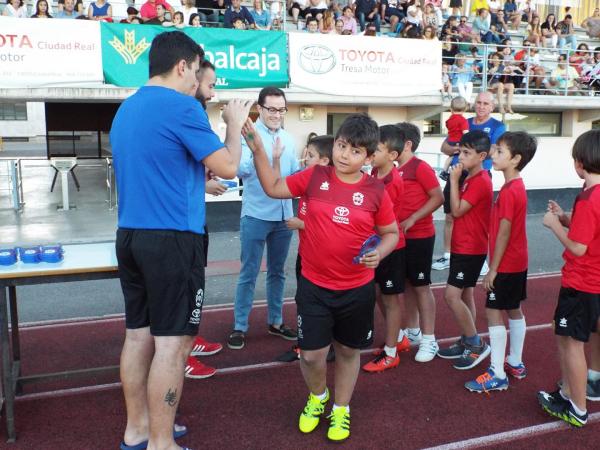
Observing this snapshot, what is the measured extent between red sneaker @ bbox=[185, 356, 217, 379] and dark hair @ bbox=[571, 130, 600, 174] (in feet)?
9.51

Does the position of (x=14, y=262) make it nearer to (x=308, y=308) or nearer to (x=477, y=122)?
(x=308, y=308)

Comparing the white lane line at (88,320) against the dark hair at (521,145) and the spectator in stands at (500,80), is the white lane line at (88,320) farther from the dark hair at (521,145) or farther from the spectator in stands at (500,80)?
the spectator in stands at (500,80)

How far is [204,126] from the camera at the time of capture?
2783mm

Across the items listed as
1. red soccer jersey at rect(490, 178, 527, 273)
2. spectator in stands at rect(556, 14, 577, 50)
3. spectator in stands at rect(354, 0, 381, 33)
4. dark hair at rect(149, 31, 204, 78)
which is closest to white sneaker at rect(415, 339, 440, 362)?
red soccer jersey at rect(490, 178, 527, 273)

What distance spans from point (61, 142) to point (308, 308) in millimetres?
16698

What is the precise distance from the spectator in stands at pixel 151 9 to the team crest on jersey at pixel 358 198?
10167mm

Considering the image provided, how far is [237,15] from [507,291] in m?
10.4

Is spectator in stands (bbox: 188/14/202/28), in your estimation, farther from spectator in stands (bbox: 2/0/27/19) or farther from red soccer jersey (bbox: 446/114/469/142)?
red soccer jersey (bbox: 446/114/469/142)

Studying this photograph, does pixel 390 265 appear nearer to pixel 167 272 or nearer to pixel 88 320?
pixel 167 272

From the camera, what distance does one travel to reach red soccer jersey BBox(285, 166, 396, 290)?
125 inches

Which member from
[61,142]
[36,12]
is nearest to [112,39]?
[36,12]

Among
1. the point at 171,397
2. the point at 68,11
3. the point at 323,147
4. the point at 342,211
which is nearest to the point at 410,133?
the point at 323,147

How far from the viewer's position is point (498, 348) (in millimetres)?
4008

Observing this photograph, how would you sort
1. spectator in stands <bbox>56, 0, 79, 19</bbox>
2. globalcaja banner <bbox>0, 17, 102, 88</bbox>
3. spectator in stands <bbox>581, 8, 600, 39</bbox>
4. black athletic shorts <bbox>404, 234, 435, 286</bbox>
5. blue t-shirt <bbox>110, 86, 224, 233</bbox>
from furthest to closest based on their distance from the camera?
spectator in stands <bbox>581, 8, 600, 39</bbox>
spectator in stands <bbox>56, 0, 79, 19</bbox>
globalcaja banner <bbox>0, 17, 102, 88</bbox>
black athletic shorts <bbox>404, 234, 435, 286</bbox>
blue t-shirt <bbox>110, 86, 224, 233</bbox>
